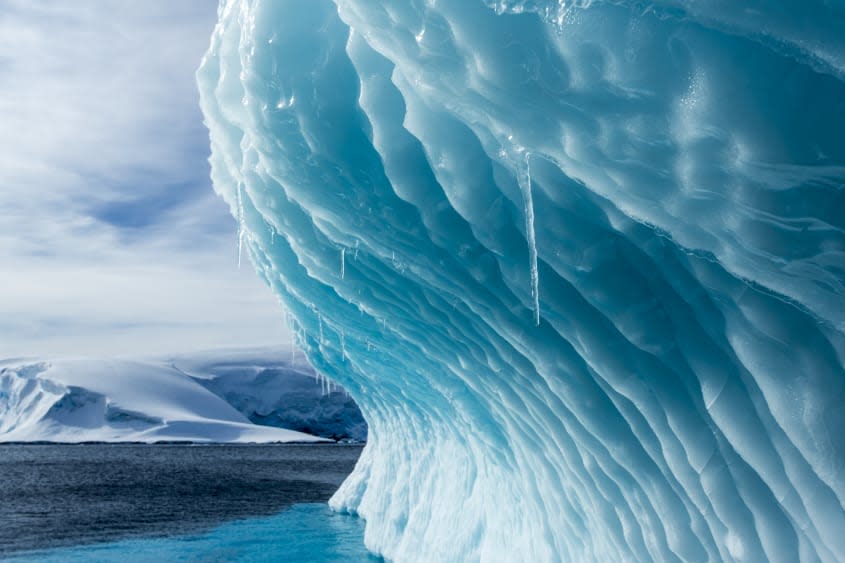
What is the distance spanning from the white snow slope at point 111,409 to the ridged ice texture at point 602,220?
254ft

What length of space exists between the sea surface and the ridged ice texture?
32.4ft

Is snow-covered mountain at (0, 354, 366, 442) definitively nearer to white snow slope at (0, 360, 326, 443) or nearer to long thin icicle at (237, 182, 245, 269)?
white snow slope at (0, 360, 326, 443)

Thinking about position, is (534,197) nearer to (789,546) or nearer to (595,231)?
(595,231)

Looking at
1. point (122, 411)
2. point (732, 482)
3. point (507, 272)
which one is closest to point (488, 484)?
point (507, 272)

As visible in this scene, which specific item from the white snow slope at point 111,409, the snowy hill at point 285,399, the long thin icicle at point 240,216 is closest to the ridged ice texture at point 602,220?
the long thin icicle at point 240,216

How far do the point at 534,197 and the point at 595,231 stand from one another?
44 centimetres

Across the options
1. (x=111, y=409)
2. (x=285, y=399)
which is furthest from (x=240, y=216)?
→ (x=285, y=399)

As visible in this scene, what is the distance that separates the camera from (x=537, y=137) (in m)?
4.13

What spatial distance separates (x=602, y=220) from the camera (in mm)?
4812

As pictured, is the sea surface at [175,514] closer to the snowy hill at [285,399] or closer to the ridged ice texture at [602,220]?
the ridged ice texture at [602,220]

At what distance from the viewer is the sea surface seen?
1659 centimetres

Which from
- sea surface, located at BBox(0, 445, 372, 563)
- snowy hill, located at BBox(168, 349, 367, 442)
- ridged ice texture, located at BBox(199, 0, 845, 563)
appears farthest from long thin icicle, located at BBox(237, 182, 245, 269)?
snowy hill, located at BBox(168, 349, 367, 442)

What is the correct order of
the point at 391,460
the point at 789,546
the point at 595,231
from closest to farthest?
the point at 789,546
the point at 595,231
the point at 391,460

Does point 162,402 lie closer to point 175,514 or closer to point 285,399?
point 285,399
